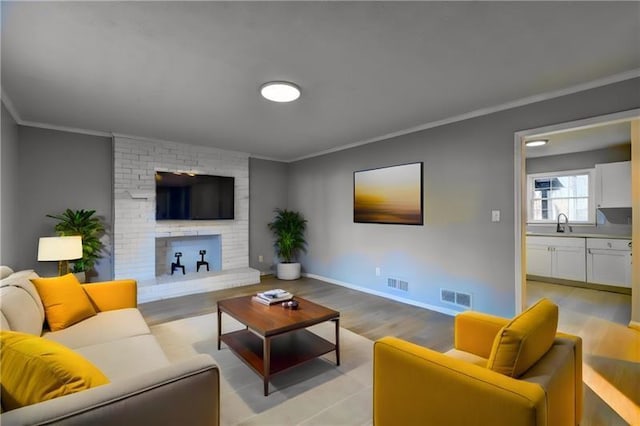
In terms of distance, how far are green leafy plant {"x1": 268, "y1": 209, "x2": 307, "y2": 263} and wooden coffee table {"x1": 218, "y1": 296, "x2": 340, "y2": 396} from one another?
2932 millimetres

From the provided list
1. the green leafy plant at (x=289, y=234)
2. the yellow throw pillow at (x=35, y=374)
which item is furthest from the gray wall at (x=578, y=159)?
the yellow throw pillow at (x=35, y=374)

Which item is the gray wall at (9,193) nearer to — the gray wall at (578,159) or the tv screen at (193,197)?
the tv screen at (193,197)

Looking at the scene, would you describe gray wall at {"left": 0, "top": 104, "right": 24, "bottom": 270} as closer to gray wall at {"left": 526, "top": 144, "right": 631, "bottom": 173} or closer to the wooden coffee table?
the wooden coffee table

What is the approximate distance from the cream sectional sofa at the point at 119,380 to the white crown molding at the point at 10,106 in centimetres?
190

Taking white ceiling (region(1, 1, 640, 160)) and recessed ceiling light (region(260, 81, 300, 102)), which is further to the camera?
recessed ceiling light (region(260, 81, 300, 102))

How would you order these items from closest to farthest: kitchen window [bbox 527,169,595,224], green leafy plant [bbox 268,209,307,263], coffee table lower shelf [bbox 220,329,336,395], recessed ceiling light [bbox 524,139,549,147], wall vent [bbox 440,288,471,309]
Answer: coffee table lower shelf [bbox 220,329,336,395] → wall vent [bbox 440,288,471,309] → recessed ceiling light [bbox 524,139,549,147] → kitchen window [bbox 527,169,595,224] → green leafy plant [bbox 268,209,307,263]

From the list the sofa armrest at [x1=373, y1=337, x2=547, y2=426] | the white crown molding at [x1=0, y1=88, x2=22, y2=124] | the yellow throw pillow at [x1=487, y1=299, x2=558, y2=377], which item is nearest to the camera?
the sofa armrest at [x1=373, y1=337, x2=547, y2=426]

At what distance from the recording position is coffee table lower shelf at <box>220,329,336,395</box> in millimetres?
2131

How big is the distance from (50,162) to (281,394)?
428cm

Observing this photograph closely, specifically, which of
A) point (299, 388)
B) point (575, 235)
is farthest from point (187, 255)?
point (575, 235)

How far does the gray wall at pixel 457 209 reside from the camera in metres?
3.00

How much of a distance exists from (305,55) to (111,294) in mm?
2490

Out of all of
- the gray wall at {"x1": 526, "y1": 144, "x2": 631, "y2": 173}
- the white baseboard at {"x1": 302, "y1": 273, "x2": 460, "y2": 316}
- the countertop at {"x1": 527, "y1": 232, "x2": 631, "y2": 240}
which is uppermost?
the gray wall at {"x1": 526, "y1": 144, "x2": 631, "y2": 173}

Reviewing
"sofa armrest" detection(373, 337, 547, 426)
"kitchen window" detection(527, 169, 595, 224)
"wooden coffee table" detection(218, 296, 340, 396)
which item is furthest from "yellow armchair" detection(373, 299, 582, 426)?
"kitchen window" detection(527, 169, 595, 224)
